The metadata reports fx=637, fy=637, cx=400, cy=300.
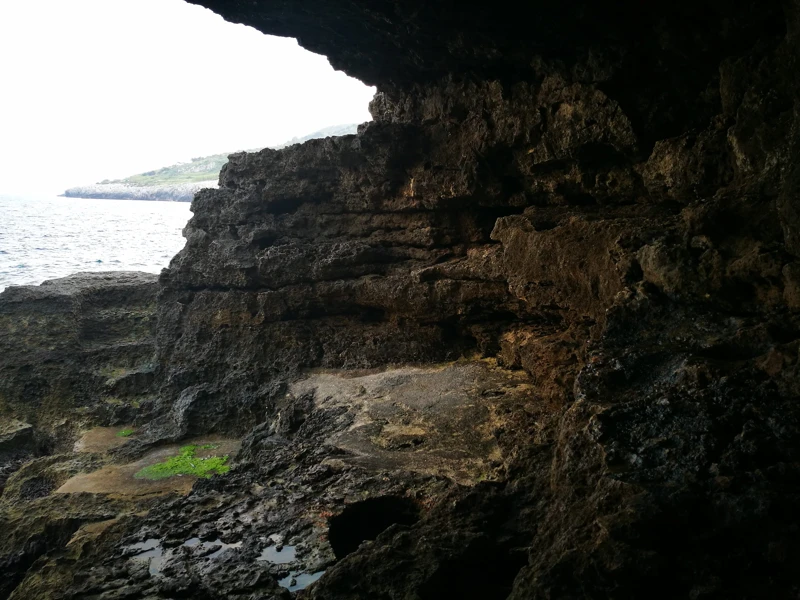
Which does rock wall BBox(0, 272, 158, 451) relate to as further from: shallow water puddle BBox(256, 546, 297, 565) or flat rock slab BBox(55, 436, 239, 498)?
shallow water puddle BBox(256, 546, 297, 565)

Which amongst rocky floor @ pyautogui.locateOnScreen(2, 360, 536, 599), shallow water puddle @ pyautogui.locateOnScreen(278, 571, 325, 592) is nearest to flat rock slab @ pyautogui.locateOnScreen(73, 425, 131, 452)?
rocky floor @ pyautogui.locateOnScreen(2, 360, 536, 599)

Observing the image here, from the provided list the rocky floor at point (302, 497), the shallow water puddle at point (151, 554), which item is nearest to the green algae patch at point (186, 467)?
the rocky floor at point (302, 497)

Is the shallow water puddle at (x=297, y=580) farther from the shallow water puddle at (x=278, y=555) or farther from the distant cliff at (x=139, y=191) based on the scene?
the distant cliff at (x=139, y=191)

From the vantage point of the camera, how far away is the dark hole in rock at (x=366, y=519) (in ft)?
29.6

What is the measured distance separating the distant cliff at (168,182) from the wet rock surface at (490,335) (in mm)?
94641

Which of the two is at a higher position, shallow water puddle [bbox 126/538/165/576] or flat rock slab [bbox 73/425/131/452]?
shallow water puddle [bbox 126/538/165/576]

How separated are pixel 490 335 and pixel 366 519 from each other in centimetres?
671

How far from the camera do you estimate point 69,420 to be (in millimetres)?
19469

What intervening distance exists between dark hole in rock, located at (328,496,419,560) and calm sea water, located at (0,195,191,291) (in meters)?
28.5

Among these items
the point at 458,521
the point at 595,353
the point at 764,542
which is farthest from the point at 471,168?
the point at 764,542

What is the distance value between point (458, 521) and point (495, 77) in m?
10.0

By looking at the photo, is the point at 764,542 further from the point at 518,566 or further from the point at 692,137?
the point at 692,137

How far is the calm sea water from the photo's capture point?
4541cm

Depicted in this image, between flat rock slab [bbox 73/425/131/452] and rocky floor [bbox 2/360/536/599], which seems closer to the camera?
rocky floor [bbox 2/360/536/599]
